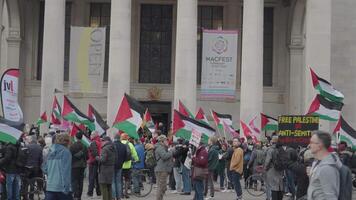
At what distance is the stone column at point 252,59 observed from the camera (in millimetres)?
33156

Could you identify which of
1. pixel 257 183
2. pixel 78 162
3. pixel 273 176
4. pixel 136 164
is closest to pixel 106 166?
pixel 78 162

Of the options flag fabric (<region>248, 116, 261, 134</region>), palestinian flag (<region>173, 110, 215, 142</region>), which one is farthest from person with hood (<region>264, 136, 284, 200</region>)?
flag fabric (<region>248, 116, 261, 134</region>)

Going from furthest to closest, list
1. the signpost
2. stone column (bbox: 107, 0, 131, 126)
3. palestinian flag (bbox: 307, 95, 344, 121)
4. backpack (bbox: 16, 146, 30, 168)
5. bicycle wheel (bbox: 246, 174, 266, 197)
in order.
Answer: stone column (bbox: 107, 0, 131, 126)
bicycle wheel (bbox: 246, 174, 266, 197)
the signpost
backpack (bbox: 16, 146, 30, 168)
palestinian flag (bbox: 307, 95, 344, 121)

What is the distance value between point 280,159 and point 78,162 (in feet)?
17.1

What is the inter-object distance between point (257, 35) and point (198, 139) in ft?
50.5

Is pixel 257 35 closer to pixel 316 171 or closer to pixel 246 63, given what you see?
pixel 246 63

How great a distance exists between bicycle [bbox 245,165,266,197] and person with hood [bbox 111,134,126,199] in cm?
518

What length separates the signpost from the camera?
17277mm

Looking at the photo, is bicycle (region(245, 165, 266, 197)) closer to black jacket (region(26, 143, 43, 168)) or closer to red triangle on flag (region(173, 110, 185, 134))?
red triangle on flag (region(173, 110, 185, 134))

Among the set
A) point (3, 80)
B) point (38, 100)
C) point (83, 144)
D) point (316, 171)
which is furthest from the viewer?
point (38, 100)

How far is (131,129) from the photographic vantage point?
19422mm

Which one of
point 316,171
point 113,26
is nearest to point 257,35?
point 113,26

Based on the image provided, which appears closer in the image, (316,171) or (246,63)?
(316,171)

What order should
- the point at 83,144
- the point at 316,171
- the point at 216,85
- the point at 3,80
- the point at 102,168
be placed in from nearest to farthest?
the point at 316,171
the point at 3,80
the point at 102,168
the point at 83,144
the point at 216,85
